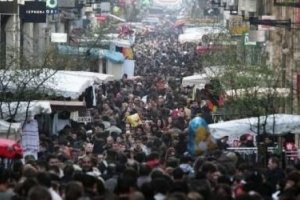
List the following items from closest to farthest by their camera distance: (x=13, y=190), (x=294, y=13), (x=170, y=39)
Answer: (x=13, y=190), (x=294, y=13), (x=170, y=39)

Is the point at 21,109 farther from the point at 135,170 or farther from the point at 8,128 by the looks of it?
the point at 135,170

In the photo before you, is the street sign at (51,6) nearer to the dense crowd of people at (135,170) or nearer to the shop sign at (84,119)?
the dense crowd of people at (135,170)

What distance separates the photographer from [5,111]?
31906 mm

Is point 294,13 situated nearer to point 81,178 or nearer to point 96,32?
point 96,32

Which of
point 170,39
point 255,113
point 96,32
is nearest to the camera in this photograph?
point 255,113

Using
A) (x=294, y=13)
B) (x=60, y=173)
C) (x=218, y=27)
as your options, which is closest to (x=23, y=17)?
(x=294, y=13)

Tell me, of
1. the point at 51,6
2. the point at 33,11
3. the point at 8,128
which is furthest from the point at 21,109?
the point at 51,6

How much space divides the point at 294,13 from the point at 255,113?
56.8 feet

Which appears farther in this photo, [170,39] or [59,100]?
[170,39]

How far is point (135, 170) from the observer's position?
21500mm

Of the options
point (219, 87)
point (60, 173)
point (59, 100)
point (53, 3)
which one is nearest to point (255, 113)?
point (59, 100)

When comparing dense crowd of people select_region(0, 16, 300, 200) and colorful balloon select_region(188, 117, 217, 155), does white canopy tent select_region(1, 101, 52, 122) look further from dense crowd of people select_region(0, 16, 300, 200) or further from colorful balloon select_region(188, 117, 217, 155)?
colorful balloon select_region(188, 117, 217, 155)

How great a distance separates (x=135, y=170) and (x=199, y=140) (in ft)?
21.9

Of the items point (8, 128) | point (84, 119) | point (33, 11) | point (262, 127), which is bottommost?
point (84, 119)
